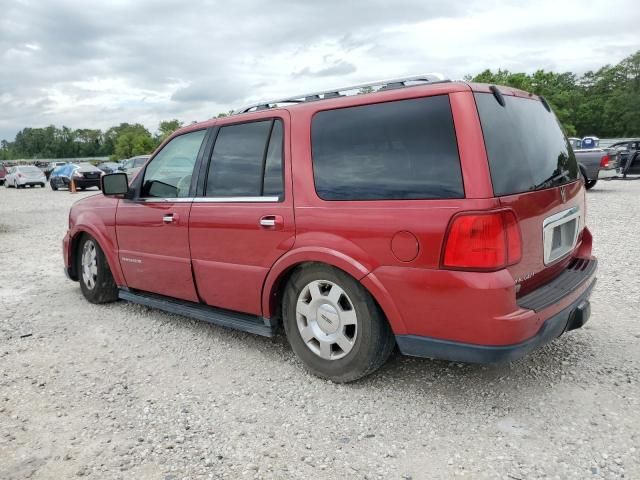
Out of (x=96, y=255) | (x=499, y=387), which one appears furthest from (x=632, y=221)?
(x=96, y=255)

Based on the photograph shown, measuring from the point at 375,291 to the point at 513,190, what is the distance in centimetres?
93

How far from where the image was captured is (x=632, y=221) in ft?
31.1

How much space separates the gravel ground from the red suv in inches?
12.6

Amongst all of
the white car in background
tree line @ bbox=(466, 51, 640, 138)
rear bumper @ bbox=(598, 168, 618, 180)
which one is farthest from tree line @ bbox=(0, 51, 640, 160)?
rear bumper @ bbox=(598, 168, 618, 180)

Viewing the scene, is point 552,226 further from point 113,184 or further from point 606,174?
point 606,174

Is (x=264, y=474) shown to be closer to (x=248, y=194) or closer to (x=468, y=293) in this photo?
(x=468, y=293)

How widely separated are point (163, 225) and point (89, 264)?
5.37ft

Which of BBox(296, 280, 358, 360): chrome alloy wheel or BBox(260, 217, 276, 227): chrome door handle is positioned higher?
BBox(260, 217, 276, 227): chrome door handle

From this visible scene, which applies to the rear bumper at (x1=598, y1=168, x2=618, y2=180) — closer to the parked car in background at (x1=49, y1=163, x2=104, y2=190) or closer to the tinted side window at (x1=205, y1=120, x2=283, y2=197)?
the tinted side window at (x1=205, y1=120, x2=283, y2=197)

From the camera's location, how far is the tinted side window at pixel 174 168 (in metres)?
4.19

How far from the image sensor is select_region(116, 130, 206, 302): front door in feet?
13.6

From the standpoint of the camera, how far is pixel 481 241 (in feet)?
8.66

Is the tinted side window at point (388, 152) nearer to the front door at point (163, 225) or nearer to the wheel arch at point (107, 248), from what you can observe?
the front door at point (163, 225)

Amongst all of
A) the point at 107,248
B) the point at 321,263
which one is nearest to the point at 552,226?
the point at 321,263
